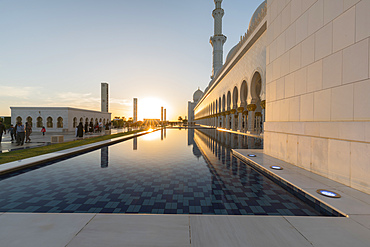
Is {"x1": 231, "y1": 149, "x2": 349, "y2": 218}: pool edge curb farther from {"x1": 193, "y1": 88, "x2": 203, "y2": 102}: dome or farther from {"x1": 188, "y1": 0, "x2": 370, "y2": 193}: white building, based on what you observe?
{"x1": 193, "y1": 88, "x2": 203, "y2": 102}: dome

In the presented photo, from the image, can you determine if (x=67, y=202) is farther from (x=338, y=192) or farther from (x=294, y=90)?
(x=294, y=90)

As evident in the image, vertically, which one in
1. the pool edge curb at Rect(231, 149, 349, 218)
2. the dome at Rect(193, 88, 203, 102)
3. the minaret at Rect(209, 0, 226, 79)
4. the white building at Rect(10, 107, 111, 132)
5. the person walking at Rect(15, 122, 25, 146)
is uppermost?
the minaret at Rect(209, 0, 226, 79)

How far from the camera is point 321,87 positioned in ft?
14.2

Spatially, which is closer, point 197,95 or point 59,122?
point 59,122

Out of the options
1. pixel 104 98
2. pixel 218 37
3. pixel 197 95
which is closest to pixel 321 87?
pixel 218 37

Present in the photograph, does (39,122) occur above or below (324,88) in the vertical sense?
below

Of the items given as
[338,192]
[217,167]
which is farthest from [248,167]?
[338,192]

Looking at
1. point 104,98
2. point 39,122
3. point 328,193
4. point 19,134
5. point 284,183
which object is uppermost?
point 104,98

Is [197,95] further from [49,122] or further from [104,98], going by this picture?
[49,122]

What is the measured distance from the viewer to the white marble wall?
3.34 m

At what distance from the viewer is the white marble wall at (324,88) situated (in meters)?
3.34

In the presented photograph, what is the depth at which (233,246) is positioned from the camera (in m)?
1.83

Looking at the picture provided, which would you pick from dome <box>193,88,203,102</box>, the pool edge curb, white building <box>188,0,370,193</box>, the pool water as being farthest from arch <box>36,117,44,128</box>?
dome <box>193,88,203,102</box>

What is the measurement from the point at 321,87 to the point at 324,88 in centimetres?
10
